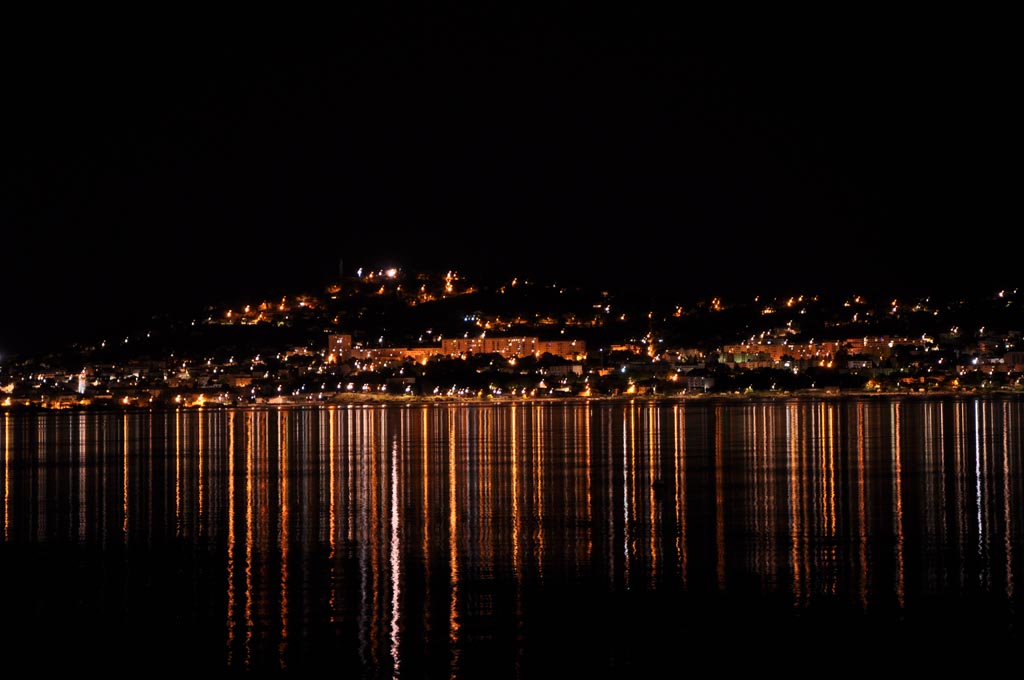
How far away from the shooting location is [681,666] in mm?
11539

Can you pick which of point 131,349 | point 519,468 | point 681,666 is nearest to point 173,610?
point 681,666

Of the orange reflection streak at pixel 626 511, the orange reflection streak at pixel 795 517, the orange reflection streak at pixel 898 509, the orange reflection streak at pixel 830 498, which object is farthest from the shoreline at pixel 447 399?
the orange reflection streak at pixel 795 517

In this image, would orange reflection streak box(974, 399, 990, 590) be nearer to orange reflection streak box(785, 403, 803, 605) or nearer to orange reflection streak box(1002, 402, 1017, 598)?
orange reflection streak box(1002, 402, 1017, 598)

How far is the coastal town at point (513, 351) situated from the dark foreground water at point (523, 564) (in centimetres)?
6215

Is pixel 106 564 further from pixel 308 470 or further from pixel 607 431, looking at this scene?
pixel 607 431

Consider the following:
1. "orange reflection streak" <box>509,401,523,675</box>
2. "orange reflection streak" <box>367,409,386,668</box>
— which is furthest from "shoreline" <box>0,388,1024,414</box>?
"orange reflection streak" <box>509,401,523,675</box>

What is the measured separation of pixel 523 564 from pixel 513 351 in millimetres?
97827

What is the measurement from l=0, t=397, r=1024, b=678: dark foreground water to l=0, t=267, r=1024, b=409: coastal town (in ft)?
204

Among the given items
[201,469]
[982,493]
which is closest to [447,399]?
[201,469]

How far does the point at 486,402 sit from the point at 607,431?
44.1 m

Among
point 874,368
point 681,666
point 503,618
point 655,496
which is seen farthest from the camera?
point 874,368

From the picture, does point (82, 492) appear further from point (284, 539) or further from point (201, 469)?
point (284, 539)

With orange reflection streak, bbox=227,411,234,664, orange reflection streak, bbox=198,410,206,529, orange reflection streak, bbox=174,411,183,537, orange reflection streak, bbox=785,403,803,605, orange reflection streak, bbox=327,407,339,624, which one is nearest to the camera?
orange reflection streak, bbox=227,411,234,664

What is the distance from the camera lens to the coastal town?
95.6 metres
